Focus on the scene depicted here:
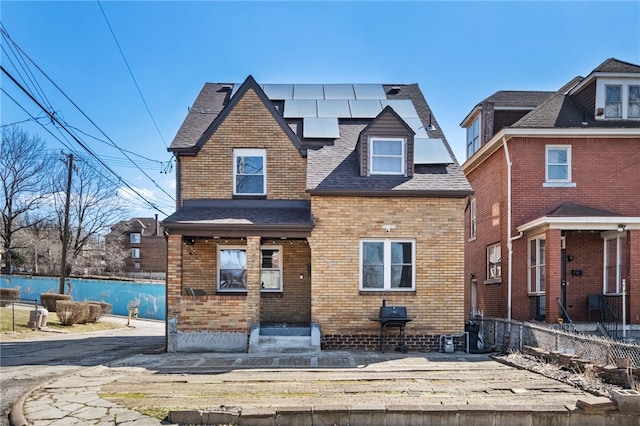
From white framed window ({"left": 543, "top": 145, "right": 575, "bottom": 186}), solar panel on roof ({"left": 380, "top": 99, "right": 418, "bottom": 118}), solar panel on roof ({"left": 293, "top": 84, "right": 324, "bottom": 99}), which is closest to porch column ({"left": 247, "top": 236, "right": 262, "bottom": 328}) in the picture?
solar panel on roof ({"left": 380, "top": 99, "right": 418, "bottom": 118})

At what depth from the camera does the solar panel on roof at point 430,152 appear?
47.0ft

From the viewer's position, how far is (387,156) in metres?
14.2

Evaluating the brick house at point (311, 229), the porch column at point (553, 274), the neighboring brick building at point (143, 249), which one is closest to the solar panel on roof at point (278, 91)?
the brick house at point (311, 229)

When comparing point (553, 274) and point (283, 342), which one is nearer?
point (283, 342)

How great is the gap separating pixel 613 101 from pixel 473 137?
5386 mm

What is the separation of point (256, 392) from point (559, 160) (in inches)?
520

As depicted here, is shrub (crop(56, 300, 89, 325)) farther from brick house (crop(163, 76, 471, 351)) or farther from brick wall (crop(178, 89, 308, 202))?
brick wall (crop(178, 89, 308, 202))

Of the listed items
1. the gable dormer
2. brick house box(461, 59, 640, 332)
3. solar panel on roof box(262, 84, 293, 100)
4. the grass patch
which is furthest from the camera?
the grass patch

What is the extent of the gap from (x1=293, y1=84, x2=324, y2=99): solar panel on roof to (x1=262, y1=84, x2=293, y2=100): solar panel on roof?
0.65ft

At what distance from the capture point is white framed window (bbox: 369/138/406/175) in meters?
14.2

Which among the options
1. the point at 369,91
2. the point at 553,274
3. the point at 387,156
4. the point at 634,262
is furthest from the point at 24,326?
the point at 634,262

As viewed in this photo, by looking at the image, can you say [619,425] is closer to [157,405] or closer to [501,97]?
[157,405]

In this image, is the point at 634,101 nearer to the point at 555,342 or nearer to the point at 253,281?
the point at 555,342

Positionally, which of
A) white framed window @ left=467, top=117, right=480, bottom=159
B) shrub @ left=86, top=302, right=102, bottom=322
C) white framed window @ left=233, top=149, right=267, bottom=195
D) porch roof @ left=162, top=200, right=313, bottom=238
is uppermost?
white framed window @ left=467, top=117, right=480, bottom=159
